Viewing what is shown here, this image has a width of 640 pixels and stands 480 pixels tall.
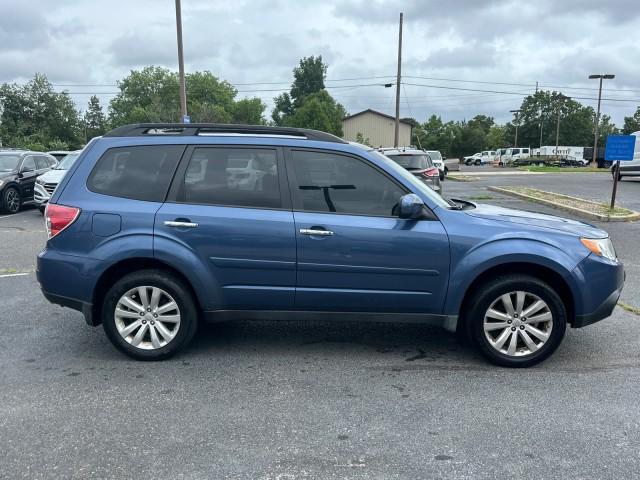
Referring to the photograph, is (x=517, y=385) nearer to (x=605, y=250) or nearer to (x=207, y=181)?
(x=605, y=250)

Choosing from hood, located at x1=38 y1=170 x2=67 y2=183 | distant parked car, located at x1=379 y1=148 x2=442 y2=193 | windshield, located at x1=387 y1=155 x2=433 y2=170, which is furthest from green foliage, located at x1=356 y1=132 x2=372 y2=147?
hood, located at x1=38 y1=170 x2=67 y2=183

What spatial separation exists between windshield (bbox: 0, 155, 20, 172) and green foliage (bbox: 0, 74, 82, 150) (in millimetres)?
43291

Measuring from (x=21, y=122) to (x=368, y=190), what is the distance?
60.8 metres

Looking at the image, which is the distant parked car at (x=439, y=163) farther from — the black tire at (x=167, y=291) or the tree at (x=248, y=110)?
the tree at (x=248, y=110)

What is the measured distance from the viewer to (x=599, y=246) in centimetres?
409

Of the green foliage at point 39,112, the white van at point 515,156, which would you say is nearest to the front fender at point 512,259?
the green foliage at point 39,112

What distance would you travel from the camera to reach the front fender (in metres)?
3.95

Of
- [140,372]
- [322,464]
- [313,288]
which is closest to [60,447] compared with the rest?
[140,372]

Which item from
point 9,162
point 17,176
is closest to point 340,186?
point 17,176

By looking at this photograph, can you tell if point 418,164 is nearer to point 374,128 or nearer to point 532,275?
point 532,275

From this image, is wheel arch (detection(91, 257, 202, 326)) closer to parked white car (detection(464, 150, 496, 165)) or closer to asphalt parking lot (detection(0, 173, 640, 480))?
asphalt parking lot (detection(0, 173, 640, 480))

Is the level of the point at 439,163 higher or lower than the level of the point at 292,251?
higher

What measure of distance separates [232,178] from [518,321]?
96.5 inches

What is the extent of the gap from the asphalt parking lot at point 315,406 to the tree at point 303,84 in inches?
3029
